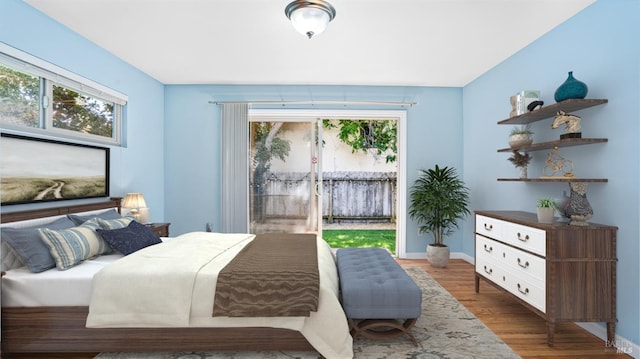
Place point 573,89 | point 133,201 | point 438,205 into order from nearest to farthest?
point 573,89 → point 133,201 → point 438,205

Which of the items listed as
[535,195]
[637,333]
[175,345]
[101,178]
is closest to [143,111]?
[101,178]

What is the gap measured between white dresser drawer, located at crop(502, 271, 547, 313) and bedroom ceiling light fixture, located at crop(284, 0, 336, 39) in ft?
8.51

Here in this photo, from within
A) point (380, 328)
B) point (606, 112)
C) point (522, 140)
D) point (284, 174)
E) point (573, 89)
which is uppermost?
point (573, 89)

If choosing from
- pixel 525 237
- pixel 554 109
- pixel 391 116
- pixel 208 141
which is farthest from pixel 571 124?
pixel 208 141

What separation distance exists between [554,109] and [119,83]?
453 cm

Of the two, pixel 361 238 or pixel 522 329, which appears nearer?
pixel 522 329

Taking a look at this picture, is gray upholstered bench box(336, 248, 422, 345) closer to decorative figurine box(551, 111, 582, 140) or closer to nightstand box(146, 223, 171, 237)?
decorative figurine box(551, 111, 582, 140)

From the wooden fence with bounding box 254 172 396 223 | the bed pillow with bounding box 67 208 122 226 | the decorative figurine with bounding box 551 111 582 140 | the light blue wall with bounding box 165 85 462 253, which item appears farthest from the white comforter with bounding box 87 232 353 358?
the wooden fence with bounding box 254 172 396 223

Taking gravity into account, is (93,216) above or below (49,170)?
below

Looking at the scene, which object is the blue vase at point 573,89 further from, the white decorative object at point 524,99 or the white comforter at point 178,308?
the white comforter at point 178,308

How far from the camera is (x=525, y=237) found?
2695mm

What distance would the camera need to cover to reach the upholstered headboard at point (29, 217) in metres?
2.38

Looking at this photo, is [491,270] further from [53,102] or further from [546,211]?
[53,102]

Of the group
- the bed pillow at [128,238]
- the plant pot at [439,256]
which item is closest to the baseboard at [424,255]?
the plant pot at [439,256]
